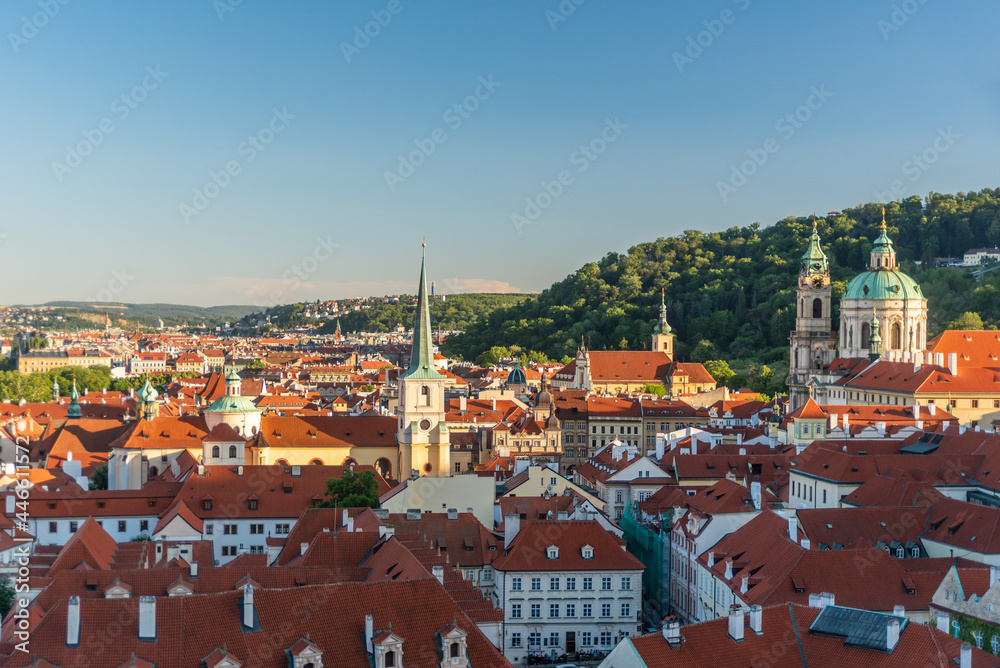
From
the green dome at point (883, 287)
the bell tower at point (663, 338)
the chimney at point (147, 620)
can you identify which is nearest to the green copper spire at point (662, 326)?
the bell tower at point (663, 338)

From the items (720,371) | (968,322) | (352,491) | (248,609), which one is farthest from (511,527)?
(968,322)

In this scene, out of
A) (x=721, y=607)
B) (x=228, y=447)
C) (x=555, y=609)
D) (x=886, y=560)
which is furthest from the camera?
(x=228, y=447)

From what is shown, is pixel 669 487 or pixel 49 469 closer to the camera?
pixel 669 487

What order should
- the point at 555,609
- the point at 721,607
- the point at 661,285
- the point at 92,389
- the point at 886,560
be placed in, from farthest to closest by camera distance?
the point at 661,285 → the point at 92,389 → the point at 555,609 → the point at 721,607 → the point at 886,560

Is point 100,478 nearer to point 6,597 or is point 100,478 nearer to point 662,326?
point 6,597

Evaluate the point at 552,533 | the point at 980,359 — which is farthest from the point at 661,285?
the point at 552,533

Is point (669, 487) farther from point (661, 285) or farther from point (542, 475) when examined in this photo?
point (661, 285)

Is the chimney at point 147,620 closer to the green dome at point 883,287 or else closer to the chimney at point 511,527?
the chimney at point 511,527
